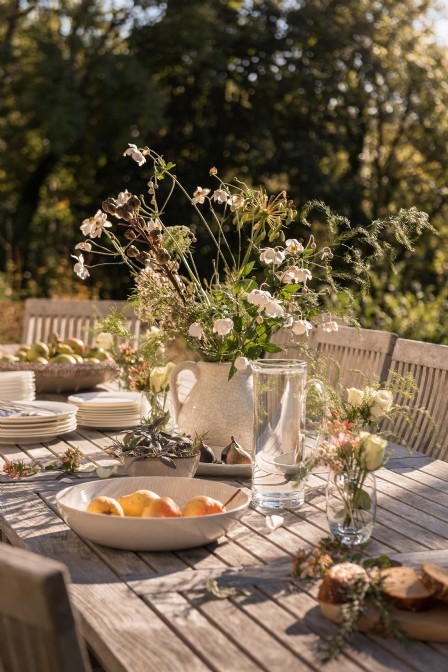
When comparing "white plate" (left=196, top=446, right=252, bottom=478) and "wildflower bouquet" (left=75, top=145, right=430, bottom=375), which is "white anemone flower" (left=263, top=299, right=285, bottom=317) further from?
"white plate" (left=196, top=446, right=252, bottom=478)

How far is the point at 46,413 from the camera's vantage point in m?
2.53

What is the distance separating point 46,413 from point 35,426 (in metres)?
0.06

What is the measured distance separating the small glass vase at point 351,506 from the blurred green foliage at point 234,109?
8.18m

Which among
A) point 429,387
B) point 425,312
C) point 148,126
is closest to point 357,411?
point 429,387

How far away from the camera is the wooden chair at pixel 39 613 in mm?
899

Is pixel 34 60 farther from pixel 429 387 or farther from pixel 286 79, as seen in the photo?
pixel 429 387

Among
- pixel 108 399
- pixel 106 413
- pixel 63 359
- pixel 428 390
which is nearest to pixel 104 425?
pixel 106 413

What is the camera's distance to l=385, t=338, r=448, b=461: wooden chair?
2.80 m

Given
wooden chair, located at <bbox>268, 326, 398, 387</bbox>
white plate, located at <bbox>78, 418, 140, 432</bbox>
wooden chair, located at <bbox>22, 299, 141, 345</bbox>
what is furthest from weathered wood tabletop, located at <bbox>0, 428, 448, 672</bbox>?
wooden chair, located at <bbox>22, 299, 141, 345</bbox>

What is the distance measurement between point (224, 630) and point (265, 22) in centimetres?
997

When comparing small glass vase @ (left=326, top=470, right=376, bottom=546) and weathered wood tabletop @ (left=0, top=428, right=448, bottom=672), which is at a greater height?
small glass vase @ (left=326, top=470, right=376, bottom=546)

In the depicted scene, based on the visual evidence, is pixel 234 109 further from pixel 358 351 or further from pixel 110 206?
pixel 110 206

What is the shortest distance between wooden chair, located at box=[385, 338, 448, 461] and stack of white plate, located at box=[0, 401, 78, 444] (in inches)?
39.8

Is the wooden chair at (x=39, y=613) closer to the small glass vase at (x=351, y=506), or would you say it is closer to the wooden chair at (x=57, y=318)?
the small glass vase at (x=351, y=506)
